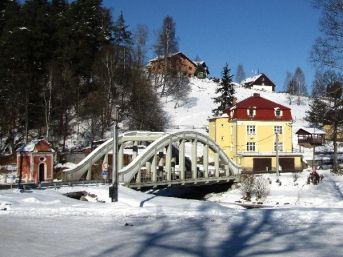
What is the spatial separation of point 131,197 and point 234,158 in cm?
2958

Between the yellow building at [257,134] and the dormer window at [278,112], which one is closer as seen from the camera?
the yellow building at [257,134]

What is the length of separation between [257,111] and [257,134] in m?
2.43

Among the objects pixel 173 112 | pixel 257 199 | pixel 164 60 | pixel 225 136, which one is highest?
pixel 164 60

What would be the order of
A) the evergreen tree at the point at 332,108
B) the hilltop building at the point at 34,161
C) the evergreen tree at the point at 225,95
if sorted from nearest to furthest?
the evergreen tree at the point at 332,108 < the hilltop building at the point at 34,161 < the evergreen tree at the point at 225,95

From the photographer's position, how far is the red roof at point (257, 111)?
52.0m

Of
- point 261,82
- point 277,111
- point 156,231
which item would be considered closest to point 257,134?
point 277,111

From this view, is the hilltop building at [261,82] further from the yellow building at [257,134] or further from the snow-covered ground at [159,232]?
the snow-covered ground at [159,232]

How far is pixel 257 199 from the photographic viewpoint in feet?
A: 122

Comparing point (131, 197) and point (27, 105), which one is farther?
point (27, 105)

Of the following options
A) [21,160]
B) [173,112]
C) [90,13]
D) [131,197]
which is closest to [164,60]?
Result: [173,112]

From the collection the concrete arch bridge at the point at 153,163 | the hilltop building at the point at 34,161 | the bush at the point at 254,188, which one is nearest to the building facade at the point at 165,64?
the concrete arch bridge at the point at 153,163

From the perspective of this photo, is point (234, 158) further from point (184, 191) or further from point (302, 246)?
point (302, 246)

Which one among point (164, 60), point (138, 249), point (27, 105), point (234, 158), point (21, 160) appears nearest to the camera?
point (138, 249)

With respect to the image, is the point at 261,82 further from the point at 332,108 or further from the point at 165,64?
the point at 332,108
